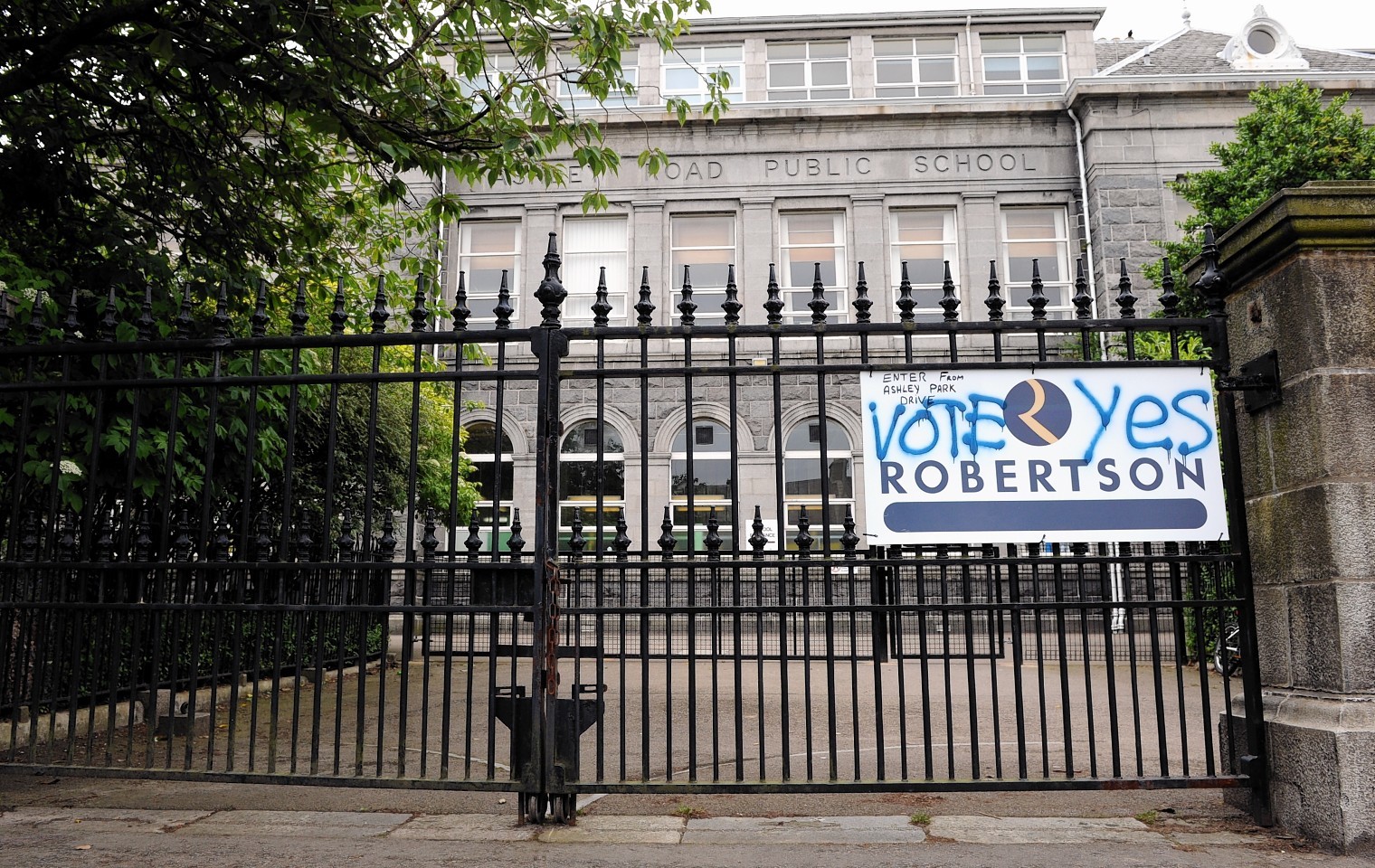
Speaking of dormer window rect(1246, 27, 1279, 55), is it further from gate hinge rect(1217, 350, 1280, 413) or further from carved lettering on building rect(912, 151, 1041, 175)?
gate hinge rect(1217, 350, 1280, 413)

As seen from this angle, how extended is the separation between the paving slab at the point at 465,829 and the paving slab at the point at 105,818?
1.08 metres

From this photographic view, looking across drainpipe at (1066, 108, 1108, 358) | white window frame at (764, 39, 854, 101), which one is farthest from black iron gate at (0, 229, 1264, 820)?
white window frame at (764, 39, 854, 101)

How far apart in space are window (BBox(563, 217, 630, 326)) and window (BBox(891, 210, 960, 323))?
216 inches

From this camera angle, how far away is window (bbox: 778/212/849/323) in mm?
19062

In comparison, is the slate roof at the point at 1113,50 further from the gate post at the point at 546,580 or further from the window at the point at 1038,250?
the gate post at the point at 546,580

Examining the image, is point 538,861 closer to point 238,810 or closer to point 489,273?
point 238,810

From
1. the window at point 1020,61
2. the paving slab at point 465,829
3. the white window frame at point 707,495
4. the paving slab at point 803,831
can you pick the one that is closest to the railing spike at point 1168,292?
the paving slab at point 803,831

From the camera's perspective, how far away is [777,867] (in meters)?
3.84

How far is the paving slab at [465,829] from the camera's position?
430 cm

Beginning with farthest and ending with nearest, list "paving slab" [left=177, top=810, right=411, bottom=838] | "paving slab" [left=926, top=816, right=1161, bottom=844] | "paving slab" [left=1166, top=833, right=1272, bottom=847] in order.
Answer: "paving slab" [left=177, top=810, right=411, bottom=838] → "paving slab" [left=926, top=816, right=1161, bottom=844] → "paving slab" [left=1166, top=833, right=1272, bottom=847]

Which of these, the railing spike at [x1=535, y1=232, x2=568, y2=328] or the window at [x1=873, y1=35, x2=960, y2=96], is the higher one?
the window at [x1=873, y1=35, x2=960, y2=96]

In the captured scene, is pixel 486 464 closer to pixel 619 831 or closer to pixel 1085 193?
pixel 1085 193

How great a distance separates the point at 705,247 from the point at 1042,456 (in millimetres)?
15464

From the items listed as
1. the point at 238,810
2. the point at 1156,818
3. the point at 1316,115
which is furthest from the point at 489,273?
the point at 1156,818
